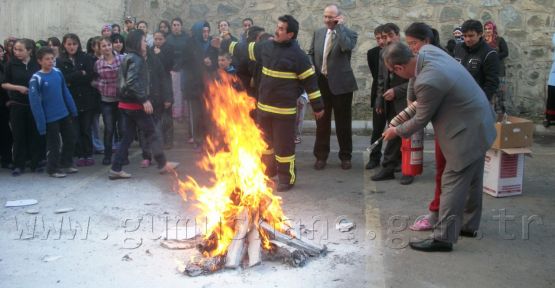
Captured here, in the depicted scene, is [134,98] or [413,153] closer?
[413,153]

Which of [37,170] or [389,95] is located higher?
[389,95]

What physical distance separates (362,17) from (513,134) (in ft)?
19.0

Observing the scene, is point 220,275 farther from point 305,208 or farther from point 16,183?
point 16,183

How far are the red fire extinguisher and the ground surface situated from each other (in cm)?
28

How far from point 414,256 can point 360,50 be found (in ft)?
24.4

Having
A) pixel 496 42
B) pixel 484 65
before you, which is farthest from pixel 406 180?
pixel 496 42

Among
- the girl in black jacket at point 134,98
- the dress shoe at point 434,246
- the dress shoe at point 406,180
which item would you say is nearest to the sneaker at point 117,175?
the girl in black jacket at point 134,98

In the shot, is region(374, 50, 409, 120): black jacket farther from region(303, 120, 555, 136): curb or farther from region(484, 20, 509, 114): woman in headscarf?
Result: region(484, 20, 509, 114): woman in headscarf

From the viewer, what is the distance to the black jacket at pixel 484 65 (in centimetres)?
692

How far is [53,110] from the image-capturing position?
7805 millimetres

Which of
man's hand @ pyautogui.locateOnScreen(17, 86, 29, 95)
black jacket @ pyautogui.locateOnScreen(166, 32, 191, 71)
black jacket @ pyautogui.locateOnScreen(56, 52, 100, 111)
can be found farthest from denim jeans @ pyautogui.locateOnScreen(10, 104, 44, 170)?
black jacket @ pyautogui.locateOnScreen(166, 32, 191, 71)

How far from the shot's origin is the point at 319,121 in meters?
8.23

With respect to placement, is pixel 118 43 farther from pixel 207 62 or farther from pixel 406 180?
pixel 406 180

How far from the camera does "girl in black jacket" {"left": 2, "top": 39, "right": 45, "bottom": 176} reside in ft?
25.8
